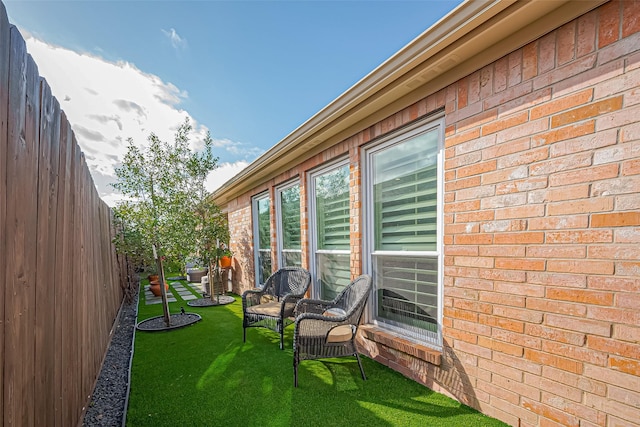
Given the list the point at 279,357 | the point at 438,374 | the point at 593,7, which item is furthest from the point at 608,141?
the point at 279,357

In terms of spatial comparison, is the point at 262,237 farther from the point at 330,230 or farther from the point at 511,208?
the point at 511,208

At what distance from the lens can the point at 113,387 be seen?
9.16 feet

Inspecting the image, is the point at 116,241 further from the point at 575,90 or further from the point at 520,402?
the point at 575,90

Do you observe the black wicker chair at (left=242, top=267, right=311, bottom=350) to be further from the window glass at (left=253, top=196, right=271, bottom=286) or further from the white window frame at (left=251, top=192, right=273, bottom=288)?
the white window frame at (left=251, top=192, right=273, bottom=288)

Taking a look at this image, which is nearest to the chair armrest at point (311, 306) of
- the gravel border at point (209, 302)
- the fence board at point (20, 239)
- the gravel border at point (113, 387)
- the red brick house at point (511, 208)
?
the red brick house at point (511, 208)

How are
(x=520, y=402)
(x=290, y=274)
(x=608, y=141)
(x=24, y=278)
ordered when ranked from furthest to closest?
(x=290, y=274)
(x=520, y=402)
(x=608, y=141)
(x=24, y=278)

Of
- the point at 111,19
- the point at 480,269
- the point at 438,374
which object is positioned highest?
the point at 111,19

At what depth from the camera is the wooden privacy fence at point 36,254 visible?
102cm

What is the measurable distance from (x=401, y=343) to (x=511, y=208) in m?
1.72

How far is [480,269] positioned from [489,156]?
911 millimetres

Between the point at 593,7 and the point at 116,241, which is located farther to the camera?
the point at 116,241

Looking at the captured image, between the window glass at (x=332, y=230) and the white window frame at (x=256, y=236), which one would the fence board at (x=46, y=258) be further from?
the white window frame at (x=256, y=236)

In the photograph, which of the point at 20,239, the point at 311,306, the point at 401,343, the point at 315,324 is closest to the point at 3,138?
the point at 20,239

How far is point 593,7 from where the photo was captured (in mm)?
1541
